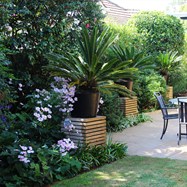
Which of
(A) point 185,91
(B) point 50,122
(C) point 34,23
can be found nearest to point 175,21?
(A) point 185,91

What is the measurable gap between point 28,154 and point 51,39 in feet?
9.07

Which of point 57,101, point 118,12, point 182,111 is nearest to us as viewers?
point 57,101

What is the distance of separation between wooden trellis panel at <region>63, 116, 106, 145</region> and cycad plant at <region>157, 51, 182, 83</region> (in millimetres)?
7534

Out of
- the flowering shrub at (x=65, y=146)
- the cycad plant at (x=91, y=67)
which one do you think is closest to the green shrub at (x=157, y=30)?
the cycad plant at (x=91, y=67)

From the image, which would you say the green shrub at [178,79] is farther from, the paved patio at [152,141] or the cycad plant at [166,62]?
the paved patio at [152,141]

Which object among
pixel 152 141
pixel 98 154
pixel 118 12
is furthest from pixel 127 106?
pixel 118 12

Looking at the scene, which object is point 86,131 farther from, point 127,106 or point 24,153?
point 127,106

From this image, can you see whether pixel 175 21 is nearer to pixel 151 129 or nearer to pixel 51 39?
pixel 151 129

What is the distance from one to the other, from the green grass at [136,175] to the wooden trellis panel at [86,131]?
1.76 ft

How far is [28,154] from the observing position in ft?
14.7

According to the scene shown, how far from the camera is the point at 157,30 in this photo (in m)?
13.8

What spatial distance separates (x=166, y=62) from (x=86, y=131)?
26.0 ft

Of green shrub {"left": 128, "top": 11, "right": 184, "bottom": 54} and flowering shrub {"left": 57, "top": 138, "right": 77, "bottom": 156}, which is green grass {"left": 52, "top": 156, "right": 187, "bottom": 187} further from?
green shrub {"left": 128, "top": 11, "right": 184, "bottom": 54}

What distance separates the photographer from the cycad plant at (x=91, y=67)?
5711 millimetres
